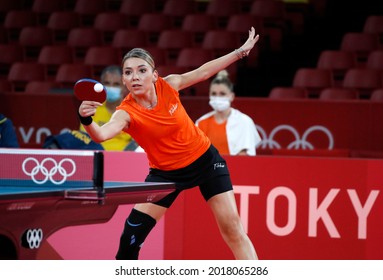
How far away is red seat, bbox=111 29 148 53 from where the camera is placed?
39.5 ft

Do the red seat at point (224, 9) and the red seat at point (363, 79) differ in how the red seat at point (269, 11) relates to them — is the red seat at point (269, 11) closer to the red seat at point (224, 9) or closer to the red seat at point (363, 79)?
the red seat at point (224, 9)

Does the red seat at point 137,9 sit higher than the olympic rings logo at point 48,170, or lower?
higher

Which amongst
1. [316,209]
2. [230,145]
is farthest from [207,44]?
[316,209]

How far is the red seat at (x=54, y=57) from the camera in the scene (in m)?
11.9

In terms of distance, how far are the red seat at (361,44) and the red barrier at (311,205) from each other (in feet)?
15.8

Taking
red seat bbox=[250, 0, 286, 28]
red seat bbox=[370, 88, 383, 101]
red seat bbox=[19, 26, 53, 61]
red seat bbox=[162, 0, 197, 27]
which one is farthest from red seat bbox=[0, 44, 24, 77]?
red seat bbox=[370, 88, 383, 101]

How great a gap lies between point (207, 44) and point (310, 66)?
1.58 metres

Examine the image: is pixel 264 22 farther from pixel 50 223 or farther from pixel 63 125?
pixel 50 223

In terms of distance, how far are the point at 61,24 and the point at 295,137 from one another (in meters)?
4.75

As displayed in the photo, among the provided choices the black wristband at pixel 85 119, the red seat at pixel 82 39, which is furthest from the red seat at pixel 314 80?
the black wristband at pixel 85 119

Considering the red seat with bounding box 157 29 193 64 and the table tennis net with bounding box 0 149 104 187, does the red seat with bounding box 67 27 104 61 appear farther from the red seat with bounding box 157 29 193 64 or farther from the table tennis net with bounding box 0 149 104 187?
the table tennis net with bounding box 0 149 104 187

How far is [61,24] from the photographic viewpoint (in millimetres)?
12867

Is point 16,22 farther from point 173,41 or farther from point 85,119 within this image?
point 85,119

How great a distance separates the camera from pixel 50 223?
14.0 feet
